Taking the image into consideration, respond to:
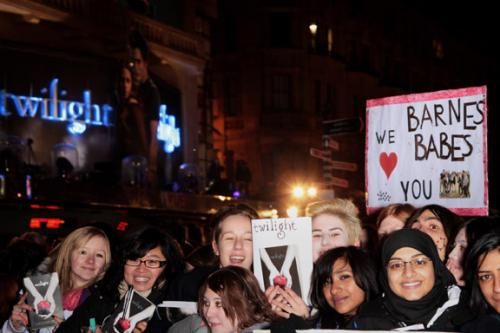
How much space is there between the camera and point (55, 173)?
2172 cm

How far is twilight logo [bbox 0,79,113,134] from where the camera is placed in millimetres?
20828

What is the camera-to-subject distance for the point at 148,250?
249 inches

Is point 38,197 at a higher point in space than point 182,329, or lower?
higher

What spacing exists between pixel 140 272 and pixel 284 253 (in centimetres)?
124

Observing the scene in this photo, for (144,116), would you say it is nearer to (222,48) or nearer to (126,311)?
(222,48)

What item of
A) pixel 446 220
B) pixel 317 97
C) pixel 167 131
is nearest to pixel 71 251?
pixel 446 220

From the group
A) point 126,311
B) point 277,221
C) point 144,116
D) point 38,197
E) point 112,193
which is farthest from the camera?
point 144,116

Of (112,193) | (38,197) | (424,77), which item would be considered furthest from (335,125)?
(424,77)

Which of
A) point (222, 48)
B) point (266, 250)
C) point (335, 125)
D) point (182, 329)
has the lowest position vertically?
point (182, 329)

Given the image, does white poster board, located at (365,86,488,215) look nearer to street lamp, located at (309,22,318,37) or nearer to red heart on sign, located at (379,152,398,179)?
red heart on sign, located at (379,152,398,179)

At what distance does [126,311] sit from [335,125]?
13310 mm

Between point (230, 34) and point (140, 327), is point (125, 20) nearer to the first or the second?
point (230, 34)

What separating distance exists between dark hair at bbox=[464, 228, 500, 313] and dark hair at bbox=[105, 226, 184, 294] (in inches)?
92.1

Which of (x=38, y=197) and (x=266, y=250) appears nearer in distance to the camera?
(x=266, y=250)
